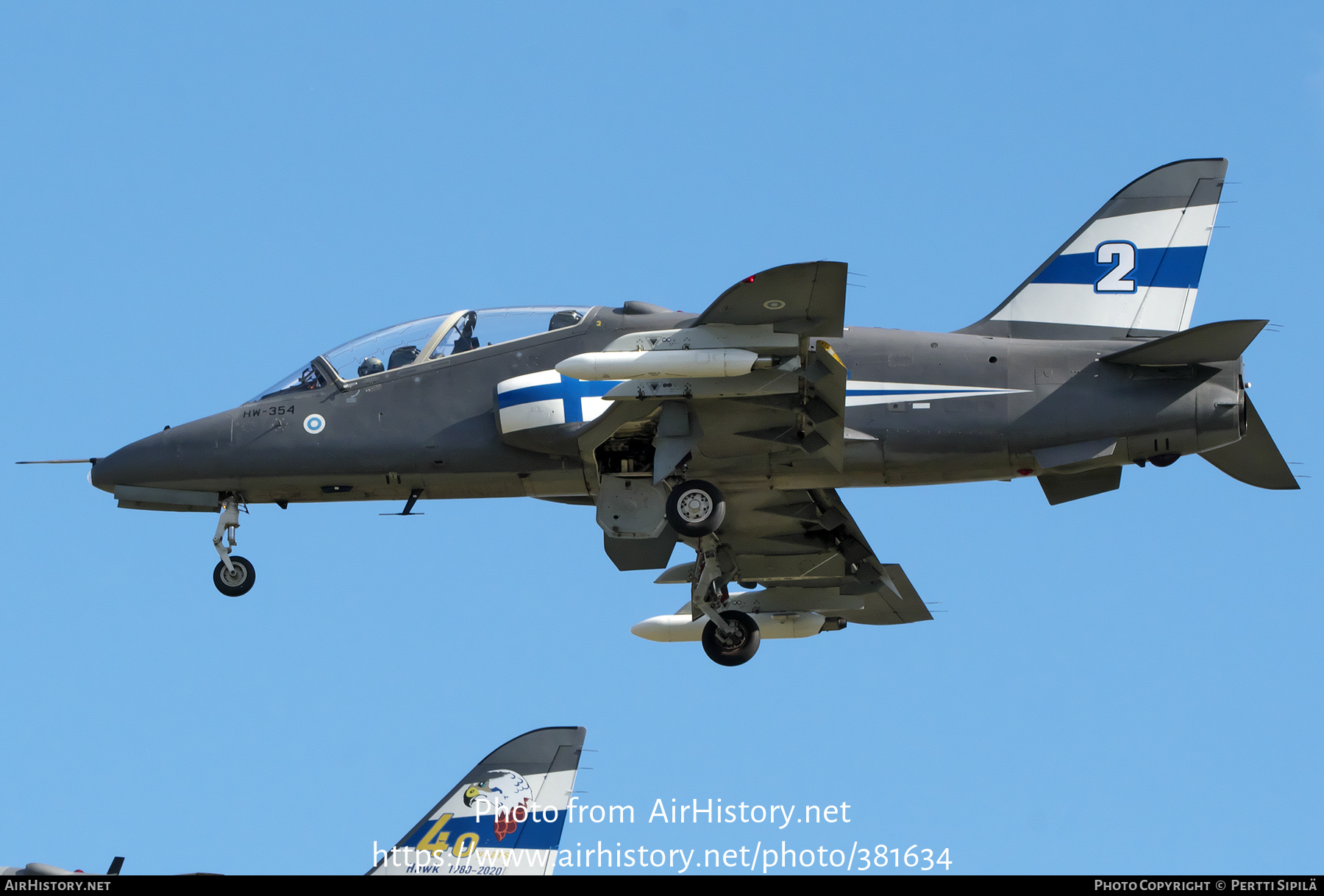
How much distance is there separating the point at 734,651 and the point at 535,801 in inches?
152

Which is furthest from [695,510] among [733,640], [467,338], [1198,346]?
[1198,346]

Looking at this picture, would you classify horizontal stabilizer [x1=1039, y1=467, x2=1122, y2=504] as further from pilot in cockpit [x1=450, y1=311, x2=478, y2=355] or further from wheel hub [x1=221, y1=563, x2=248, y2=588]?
wheel hub [x1=221, y1=563, x2=248, y2=588]

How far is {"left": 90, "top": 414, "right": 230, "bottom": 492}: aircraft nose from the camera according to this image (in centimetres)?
2064

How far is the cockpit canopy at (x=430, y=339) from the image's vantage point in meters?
20.2

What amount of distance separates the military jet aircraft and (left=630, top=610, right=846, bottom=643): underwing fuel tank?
5.95ft

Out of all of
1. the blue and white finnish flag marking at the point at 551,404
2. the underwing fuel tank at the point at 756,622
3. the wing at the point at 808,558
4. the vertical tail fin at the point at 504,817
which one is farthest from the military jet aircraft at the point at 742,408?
the vertical tail fin at the point at 504,817

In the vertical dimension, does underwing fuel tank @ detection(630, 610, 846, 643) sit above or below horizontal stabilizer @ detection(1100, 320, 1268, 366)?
below

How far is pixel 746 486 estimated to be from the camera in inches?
796

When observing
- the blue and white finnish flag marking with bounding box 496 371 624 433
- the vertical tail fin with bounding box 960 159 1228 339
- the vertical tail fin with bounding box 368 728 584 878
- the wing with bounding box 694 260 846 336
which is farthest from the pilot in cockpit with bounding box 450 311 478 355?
the vertical tail fin with bounding box 960 159 1228 339

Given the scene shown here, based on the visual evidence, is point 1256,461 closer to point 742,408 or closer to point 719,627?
point 742,408

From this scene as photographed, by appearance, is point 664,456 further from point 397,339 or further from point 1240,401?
point 1240,401
